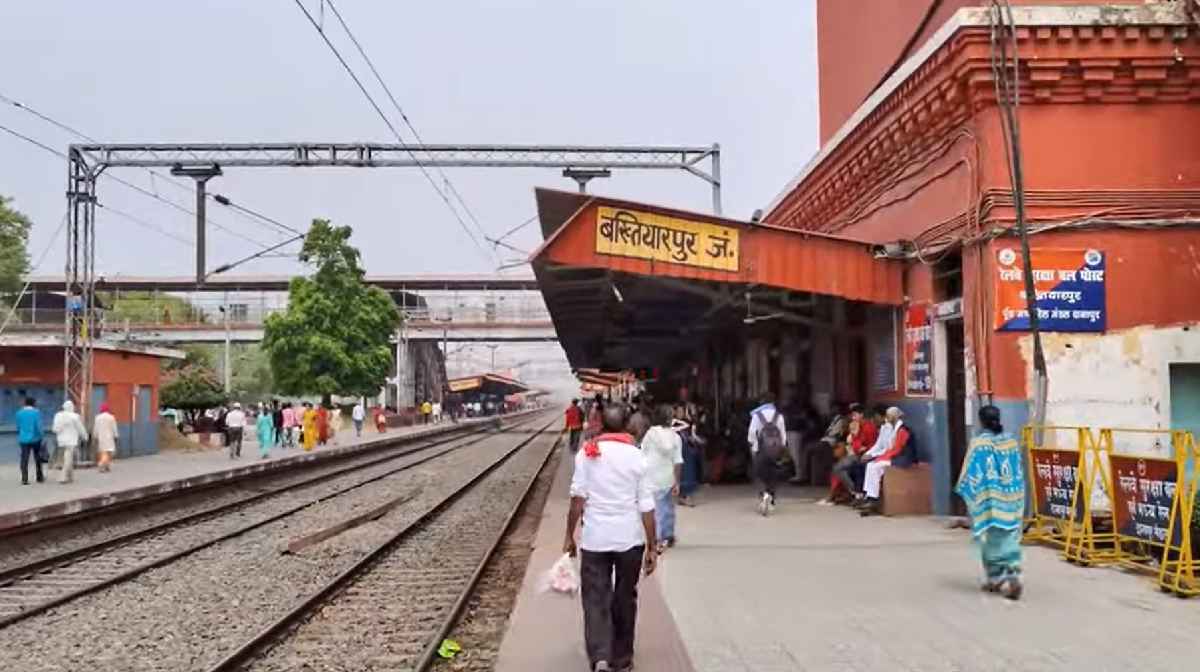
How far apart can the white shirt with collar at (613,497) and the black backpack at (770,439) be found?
23.7 feet

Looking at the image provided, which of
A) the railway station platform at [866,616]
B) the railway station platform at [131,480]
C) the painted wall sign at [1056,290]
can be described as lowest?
the railway station platform at [131,480]

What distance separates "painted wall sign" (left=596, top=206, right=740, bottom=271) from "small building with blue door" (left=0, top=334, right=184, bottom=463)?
56.5ft

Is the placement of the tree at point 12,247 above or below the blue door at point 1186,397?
above

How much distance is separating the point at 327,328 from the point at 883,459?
4080cm

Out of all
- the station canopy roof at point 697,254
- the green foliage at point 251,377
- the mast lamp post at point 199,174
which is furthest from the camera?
the green foliage at point 251,377

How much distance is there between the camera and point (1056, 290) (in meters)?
11.3

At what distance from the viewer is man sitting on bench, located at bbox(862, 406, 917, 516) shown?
13.0 m

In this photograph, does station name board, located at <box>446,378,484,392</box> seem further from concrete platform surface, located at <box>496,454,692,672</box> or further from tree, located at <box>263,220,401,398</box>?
concrete platform surface, located at <box>496,454,692,672</box>

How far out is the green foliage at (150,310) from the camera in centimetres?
7262

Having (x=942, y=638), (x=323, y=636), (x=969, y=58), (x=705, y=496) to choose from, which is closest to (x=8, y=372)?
(x=705, y=496)

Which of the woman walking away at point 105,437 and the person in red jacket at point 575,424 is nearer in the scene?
the woman walking away at point 105,437

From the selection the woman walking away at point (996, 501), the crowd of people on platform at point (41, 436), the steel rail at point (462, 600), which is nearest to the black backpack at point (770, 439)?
the steel rail at point (462, 600)

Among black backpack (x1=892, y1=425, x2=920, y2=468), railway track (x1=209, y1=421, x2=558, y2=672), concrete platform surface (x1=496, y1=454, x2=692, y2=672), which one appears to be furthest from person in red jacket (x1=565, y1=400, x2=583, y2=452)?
concrete platform surface (x1=496, y1=454, x2=692, y2=672)

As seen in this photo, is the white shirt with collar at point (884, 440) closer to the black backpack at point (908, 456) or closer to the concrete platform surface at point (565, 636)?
the black backpack at point (908, 456)
